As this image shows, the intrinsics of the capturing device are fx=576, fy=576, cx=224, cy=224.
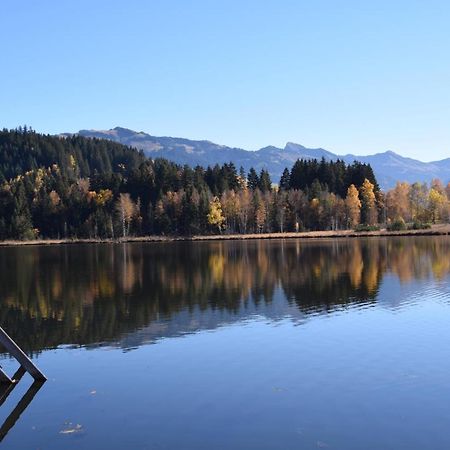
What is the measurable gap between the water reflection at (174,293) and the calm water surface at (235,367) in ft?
0.70

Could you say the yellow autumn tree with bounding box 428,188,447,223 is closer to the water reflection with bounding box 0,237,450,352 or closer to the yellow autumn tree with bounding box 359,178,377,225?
the yellow autumn tree with bounding box 359,178,377,225

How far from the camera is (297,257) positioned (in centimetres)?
Answer: 8831

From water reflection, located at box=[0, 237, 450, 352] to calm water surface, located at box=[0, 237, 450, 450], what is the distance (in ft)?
0.70

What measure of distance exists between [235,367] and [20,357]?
8920 mm

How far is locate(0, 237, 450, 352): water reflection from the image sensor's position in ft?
117

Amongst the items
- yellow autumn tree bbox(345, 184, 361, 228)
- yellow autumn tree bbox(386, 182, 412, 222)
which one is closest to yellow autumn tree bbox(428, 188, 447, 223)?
yellow autumn tree bbox(386, 182, 412, 222)

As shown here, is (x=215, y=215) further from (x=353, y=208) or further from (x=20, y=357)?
(x=20, y=357)

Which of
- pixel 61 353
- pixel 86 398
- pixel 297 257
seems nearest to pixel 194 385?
pixel 86 398

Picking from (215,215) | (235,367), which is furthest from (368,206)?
(235,367)

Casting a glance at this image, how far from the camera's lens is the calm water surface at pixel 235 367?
57.2 ft

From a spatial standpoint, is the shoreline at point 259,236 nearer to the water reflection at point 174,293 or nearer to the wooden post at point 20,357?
the water reflection at point 174,293

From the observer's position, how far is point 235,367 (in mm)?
25078

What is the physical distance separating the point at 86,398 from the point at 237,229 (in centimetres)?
17479

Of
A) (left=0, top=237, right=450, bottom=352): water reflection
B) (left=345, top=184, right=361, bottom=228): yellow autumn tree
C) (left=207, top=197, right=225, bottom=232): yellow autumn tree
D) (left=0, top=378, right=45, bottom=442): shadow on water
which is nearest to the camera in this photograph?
(left=0, top=378, right=45, bottom=442): shadow on water
